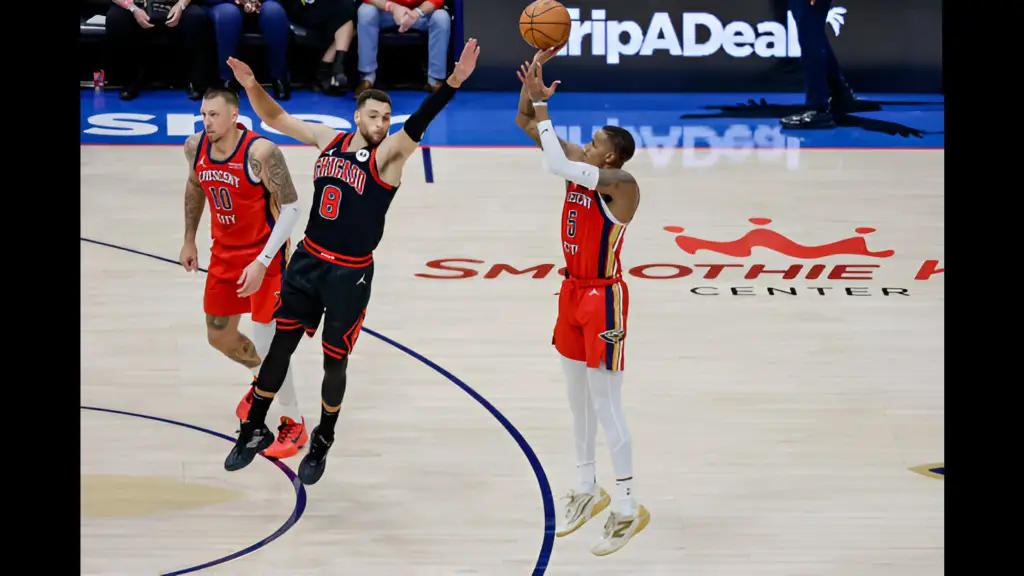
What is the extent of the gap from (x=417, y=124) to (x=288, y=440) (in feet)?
7.07

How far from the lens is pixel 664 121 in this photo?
1612 cm

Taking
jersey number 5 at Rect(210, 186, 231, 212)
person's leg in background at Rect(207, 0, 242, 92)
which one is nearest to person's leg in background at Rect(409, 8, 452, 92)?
person's leg in background at Rect(207, 0, 242, 92)

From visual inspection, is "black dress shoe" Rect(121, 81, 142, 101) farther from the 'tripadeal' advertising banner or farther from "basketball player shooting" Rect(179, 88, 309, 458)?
"basketball player shooting" Rect(179, 88, 309, 458)

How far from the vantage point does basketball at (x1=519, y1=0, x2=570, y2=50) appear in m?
6.86

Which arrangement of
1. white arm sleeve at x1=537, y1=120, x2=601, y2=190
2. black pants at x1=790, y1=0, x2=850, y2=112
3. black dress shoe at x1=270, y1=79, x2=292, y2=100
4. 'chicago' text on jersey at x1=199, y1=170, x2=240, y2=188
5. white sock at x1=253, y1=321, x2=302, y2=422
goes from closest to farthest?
1. white arm sleeve at x1=537, y1=120, x2=601, y2=190
2. 'chicago' text on jersey at x1=199, y1=170, x2=240, y2=188
3. white sock at x1=253, y1=321, x2=302, y2=422
4. black pants at x1=790, y1=0, x2=850, y2=112
5. black dress shoe at x1=270, y1=79, x2=292, y2=100

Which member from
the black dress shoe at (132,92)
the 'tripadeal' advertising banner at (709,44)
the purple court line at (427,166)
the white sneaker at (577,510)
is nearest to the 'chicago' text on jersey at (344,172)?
the white sneaker at (577,510)

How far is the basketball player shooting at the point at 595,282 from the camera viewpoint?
6297 millimetres

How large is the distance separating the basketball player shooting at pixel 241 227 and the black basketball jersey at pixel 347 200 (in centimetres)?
41

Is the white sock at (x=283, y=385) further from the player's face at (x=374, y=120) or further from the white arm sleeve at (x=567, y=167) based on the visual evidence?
the white arm sleeve at (x=567, y=167)

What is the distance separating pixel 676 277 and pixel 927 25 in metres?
8.18

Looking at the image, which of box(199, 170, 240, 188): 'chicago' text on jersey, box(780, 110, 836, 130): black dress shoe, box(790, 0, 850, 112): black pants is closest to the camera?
box(199, 170, 240, 188): 'chicago' text on jersey

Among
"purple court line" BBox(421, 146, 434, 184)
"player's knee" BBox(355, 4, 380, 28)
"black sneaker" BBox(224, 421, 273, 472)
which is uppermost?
"player's knee" BBox(355, 4, 380, 28)

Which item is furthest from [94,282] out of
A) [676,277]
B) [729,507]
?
[729,507]
